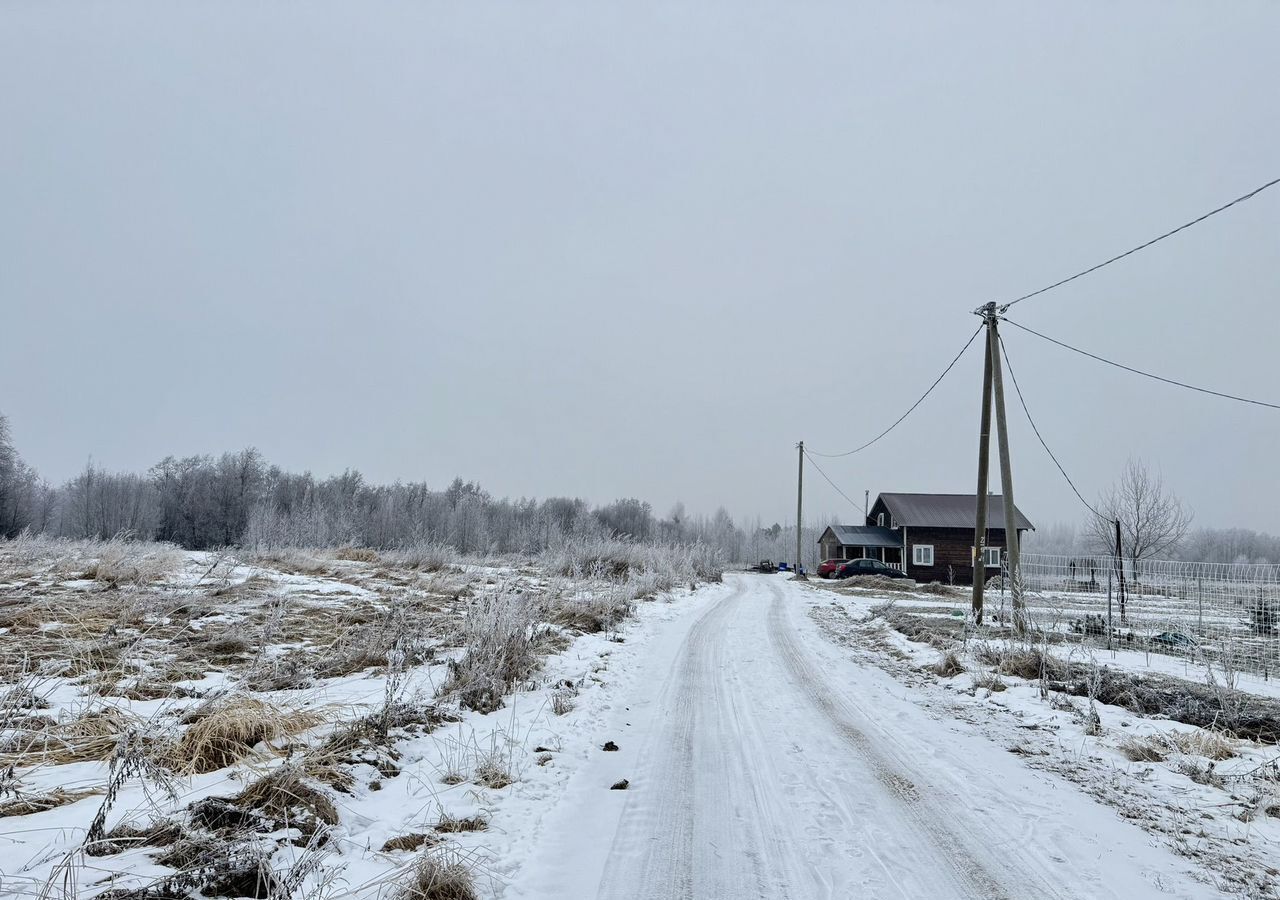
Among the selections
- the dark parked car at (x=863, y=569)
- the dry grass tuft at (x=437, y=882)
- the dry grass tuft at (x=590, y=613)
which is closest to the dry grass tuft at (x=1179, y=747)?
the dry grass tuft at (x=437, y=882)

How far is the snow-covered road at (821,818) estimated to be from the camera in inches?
133

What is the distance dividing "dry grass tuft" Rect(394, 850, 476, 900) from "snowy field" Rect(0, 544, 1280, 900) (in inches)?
0.5

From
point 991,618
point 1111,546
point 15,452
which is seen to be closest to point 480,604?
point 991,618

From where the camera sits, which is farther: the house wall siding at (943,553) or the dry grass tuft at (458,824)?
the house wall siding at (943,553)

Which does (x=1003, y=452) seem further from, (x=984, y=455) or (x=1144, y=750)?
(x=1144, y=750)

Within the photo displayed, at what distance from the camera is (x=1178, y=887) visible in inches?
135

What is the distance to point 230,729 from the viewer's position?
420cm

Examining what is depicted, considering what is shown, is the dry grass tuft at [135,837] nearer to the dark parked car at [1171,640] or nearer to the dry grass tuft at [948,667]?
the dry grass tuft at [948,667]

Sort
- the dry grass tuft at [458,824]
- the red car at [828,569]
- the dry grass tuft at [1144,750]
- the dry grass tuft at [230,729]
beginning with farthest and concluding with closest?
the red car at [828,569] < the dry grass tuft at [1144,750] < the dry grass tuft at [230,729] < the dry grass tuft at [458,824]

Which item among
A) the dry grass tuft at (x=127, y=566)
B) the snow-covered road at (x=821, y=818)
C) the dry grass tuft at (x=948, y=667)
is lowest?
the dry grass tuft at (x=948, y=667)

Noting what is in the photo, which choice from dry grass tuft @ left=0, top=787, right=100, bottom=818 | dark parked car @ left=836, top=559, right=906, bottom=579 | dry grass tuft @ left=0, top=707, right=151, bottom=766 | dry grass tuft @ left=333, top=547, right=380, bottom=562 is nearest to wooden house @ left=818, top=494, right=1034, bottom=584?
dark parked car @ left=836, top=559, right=906, bottom=579

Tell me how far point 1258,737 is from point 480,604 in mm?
8428

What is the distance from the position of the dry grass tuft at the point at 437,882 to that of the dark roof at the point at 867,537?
43961 millimetres

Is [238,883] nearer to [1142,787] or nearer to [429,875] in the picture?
[429,875]
